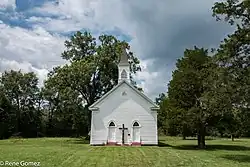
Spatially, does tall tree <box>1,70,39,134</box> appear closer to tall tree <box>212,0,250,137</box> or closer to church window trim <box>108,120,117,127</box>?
church window trim <box>108,120,117,127</box>

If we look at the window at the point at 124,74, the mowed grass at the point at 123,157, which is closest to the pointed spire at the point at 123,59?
the window at the point at 124,74

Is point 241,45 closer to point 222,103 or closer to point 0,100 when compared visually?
point 222,103

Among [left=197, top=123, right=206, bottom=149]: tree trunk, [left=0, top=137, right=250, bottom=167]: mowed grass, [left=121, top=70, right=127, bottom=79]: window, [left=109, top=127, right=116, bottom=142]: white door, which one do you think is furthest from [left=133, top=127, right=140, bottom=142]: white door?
[left=0, top=137, right=250, bottom=167]: mowed grass

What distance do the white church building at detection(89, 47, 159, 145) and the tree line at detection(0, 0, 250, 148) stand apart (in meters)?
2.04

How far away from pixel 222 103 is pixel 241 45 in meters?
3.80

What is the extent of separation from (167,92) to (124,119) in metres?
5.50

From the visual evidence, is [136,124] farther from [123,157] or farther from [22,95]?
[22,95]

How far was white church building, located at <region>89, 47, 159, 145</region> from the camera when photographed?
3534 cm

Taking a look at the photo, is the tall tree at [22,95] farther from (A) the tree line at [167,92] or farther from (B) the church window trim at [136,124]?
(B) the church window trim at [136,124]

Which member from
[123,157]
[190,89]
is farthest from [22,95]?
[123,157]

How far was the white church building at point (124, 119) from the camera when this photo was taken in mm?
35344

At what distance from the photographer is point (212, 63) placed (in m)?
22.1

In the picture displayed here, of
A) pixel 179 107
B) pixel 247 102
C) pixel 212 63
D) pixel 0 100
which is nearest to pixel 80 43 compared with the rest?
pixel 179 107

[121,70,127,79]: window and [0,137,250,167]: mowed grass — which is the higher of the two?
[121,70,127,79]: window
